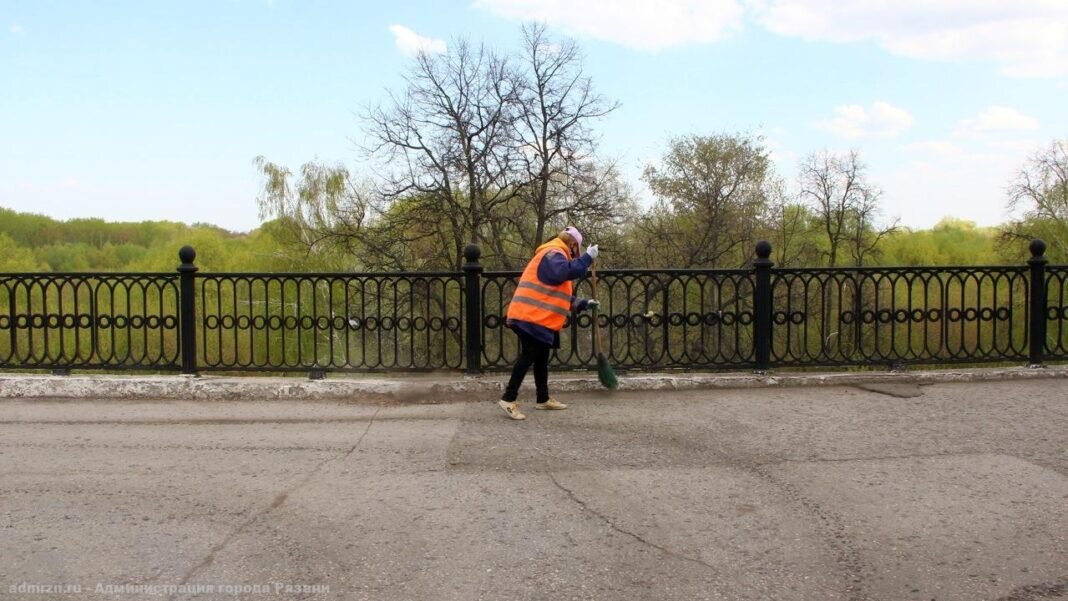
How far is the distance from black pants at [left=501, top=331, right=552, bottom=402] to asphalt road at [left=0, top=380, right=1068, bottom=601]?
0.25 meters

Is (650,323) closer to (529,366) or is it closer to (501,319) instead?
(501,319)

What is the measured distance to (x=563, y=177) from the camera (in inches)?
1260

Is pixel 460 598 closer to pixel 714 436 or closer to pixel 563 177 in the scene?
pixel 714 436

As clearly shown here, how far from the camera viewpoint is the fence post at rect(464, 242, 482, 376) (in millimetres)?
8500

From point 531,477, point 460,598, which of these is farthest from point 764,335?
point 460,598

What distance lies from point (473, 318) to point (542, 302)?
1.55 meters

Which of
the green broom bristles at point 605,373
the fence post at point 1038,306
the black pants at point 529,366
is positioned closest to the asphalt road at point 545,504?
the black pants at point 529,366

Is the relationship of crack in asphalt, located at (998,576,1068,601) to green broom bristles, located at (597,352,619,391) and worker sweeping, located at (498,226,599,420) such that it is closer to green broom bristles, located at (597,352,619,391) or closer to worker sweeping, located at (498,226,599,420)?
worker sweeping, located at (498,226,599,420)

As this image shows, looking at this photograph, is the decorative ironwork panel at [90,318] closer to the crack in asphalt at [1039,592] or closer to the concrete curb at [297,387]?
the concrete curb at [297,387]

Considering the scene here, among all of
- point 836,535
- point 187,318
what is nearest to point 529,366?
point 836,535

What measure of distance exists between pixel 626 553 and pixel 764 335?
205 inches

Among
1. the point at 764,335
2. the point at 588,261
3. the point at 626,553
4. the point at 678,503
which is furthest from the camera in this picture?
the point at 764,335

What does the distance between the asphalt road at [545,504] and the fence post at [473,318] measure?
1.17 m

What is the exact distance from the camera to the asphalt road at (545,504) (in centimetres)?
373
